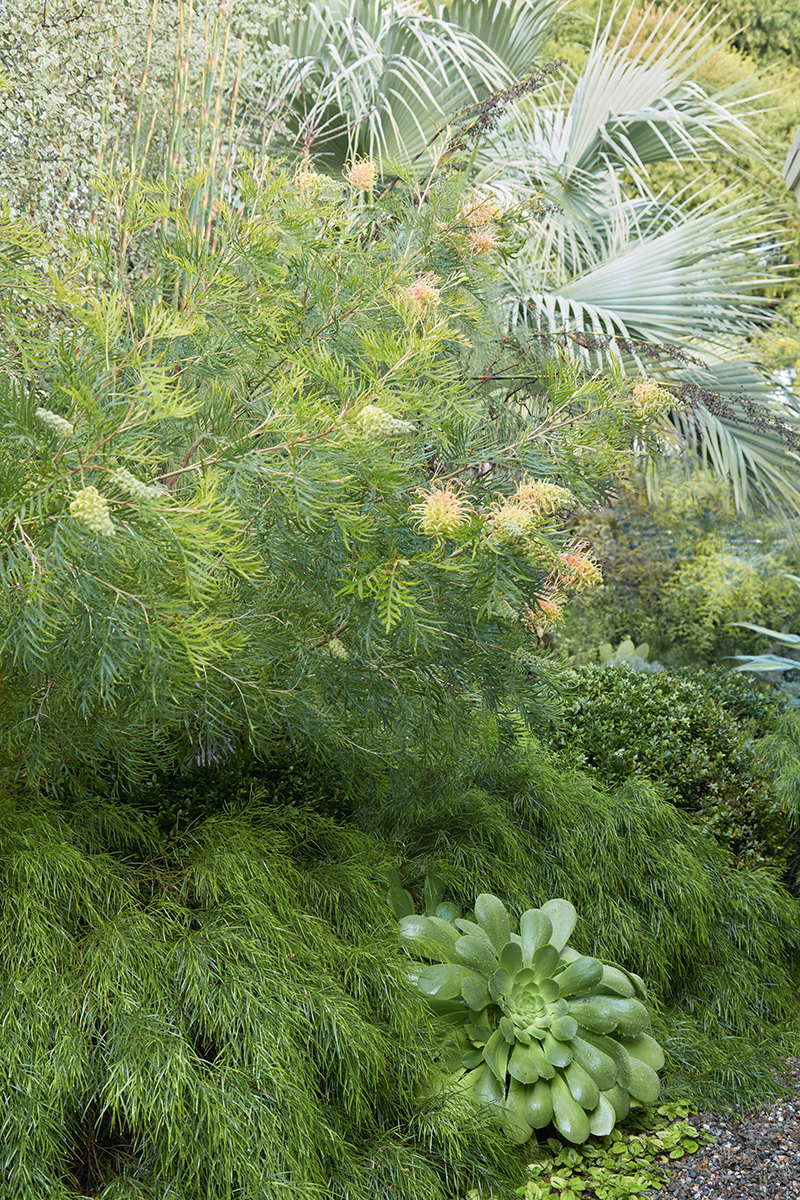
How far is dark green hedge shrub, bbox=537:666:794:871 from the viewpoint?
405cm

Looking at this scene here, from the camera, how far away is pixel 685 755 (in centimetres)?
420

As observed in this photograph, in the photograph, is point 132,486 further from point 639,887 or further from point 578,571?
point 639,887

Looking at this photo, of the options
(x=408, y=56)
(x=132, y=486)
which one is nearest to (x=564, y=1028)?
(x=132, y=486)

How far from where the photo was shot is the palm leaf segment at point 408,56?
520cm

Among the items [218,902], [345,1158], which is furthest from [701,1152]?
[218,902]

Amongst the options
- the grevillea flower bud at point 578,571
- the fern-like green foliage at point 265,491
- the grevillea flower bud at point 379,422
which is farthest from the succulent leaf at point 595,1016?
the grevillea flower bud at point 379,422

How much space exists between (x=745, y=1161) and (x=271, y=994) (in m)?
1.36

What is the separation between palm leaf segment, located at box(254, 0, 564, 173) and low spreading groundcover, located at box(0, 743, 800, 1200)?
12.2 feet

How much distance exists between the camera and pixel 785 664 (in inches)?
165

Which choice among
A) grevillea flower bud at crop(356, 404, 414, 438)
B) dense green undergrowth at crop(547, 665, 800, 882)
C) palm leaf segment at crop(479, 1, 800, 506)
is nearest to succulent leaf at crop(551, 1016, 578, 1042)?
dense green undergrowth at crop(547, 665, 800, 882)

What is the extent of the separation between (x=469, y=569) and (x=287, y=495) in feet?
1.49

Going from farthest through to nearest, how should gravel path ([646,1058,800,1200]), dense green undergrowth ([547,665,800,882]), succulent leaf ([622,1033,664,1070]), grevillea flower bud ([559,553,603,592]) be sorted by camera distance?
dense green undergrowth ([547,665,800,882]) → succulent leaf ([622,1033,664,1070]) → gravel path ([646,1058,800,1200]) → grevillea flower bud ([559,553,603,592])

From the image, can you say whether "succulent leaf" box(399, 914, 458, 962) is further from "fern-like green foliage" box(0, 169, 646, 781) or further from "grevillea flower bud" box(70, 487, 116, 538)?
"grevillea flower bud" box(70, 487, 116, 538)

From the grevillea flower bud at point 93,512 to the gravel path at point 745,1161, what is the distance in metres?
2.14
